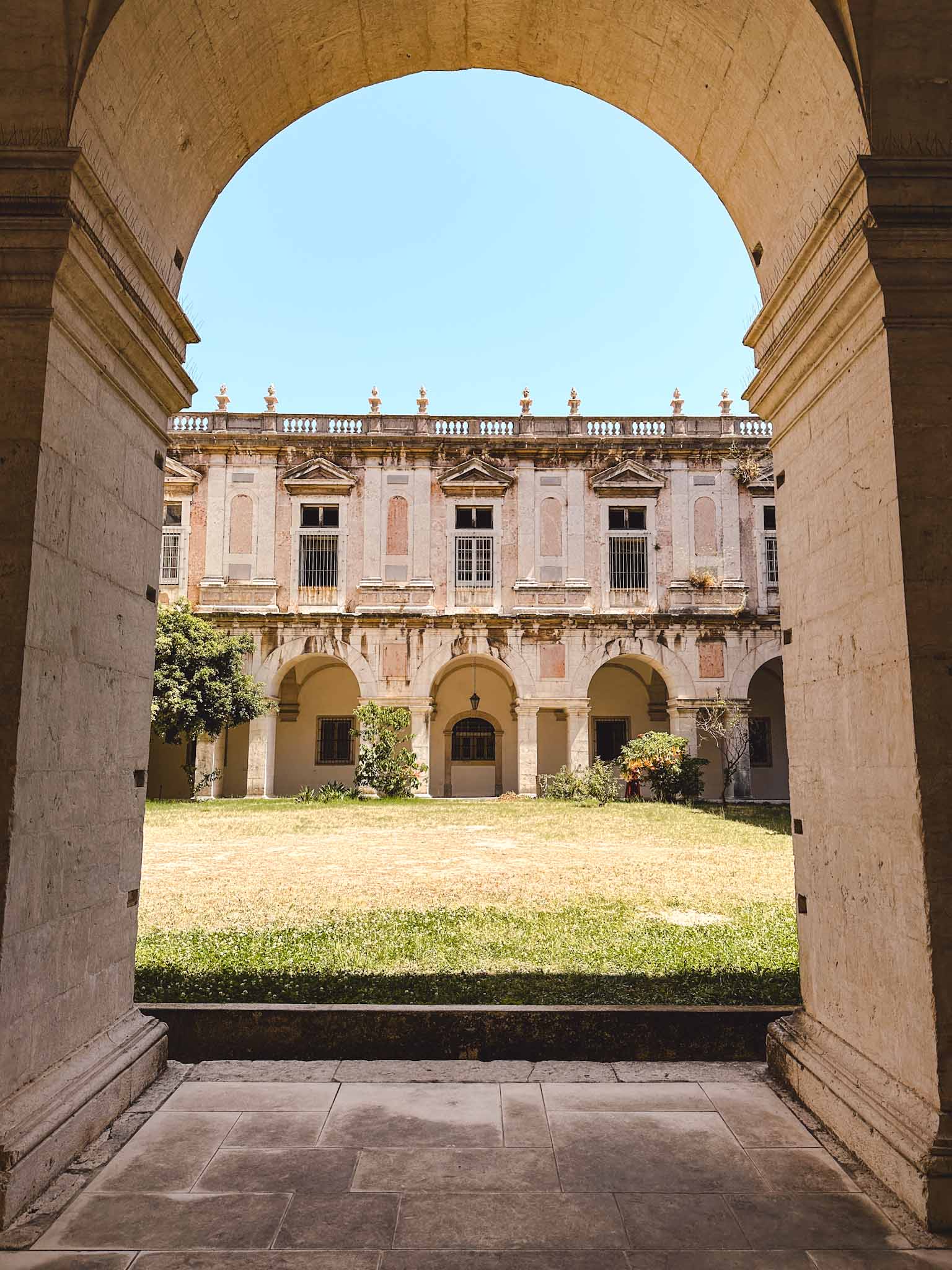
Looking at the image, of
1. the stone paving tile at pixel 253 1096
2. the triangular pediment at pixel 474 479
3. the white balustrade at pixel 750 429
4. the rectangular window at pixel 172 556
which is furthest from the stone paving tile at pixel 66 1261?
the white balustrade at pixel 750 429

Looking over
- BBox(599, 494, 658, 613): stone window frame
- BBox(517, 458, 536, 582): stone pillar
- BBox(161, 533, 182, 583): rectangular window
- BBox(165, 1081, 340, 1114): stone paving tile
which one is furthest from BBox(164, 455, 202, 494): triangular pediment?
BBox(165, 1081, 340, 1114): stone paving tile

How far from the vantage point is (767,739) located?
24234 mm

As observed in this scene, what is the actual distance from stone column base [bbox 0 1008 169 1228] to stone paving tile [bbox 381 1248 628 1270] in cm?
114

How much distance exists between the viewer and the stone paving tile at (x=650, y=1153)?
2691mm

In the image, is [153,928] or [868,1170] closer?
[868,1170]

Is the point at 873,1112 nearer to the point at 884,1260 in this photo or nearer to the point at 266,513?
the point at 884,1260

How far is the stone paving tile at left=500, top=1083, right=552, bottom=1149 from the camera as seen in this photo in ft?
9.82

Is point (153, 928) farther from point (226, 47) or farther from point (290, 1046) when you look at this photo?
point (226, 47)

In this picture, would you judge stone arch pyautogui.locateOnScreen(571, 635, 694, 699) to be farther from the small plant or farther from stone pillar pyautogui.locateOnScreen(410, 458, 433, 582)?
stone pillar pyautogui.locateOnScreen(410, 458, 433, 582)

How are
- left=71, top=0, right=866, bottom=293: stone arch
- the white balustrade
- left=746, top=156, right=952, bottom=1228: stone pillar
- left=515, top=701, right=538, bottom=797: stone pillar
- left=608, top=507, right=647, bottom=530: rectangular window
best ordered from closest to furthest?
left=746, top=156, right=952, bottom=1228: stone pillar → left=71, top=0, right=866, bottom=293: stone arch → left=515, top=701, right=538, bottom=797: stone pillar → left=608, top=507, right=647, bottom=530: rectangular window → the white balustrade

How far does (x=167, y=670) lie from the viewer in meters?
19.0

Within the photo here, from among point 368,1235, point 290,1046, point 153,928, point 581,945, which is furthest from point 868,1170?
point 153,928

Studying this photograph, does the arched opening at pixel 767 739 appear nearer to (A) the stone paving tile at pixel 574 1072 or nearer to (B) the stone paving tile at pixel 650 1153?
(A) the stone paving tile at pixel 574 1072

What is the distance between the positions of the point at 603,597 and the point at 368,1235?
20.7 meters
